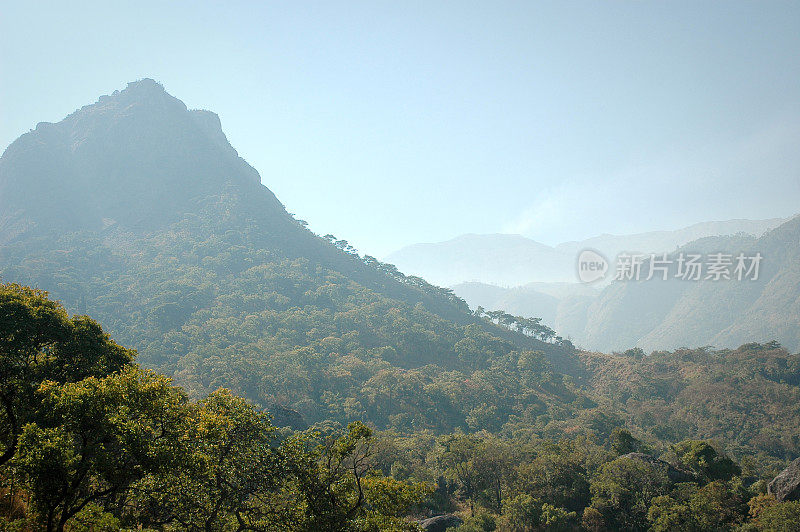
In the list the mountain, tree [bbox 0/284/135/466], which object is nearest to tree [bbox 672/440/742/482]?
the mountain

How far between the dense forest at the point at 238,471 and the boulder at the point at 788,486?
9cm

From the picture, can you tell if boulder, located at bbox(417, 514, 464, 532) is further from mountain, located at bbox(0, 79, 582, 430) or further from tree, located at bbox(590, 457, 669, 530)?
mountain, located at bbox(0, 79, 582, 430)

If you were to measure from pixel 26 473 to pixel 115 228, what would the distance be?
5271 inches

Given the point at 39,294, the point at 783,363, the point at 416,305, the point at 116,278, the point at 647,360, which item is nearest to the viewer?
the point at 39,294

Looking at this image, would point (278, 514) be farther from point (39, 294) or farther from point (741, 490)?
point (741, 490)

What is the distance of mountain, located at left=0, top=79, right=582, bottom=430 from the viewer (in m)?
62.7

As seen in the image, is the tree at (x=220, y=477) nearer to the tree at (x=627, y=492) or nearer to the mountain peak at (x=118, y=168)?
the tree at (x=627, y=492)

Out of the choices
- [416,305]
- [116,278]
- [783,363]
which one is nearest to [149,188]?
[116,278]

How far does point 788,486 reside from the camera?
79.9ft

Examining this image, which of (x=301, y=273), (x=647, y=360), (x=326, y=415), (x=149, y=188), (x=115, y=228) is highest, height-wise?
(x=149, y=188)

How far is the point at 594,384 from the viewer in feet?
273

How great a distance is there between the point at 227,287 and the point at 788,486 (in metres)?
94.7

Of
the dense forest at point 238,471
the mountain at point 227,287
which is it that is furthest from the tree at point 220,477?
the mountain at point 227,287

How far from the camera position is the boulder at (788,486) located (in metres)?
24.0
